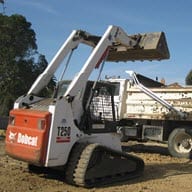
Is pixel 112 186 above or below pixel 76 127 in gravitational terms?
below

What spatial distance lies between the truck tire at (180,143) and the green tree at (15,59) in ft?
89.0

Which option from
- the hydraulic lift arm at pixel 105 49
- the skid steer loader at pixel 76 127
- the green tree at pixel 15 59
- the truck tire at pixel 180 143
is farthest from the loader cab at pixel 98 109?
the green tree at pixel 15 59

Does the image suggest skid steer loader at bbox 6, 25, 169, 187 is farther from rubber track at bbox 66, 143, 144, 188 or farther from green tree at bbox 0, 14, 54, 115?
green tree at bbox 0, 14, 54, 115

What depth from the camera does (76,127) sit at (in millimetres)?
10383

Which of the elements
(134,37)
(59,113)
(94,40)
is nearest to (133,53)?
(134,37)

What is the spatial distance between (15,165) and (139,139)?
6.80m

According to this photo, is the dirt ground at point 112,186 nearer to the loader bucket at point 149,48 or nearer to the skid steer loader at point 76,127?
the skid steer loader at point 76,127

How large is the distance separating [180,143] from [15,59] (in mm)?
28642

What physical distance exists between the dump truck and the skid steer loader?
4997 mm

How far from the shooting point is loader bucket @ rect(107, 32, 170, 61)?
12945mm

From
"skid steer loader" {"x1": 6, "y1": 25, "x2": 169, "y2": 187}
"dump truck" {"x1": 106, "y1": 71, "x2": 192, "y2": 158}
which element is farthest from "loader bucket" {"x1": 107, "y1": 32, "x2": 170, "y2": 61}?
"dump truck" {"x1": 106, "y1": 71, "x2": 192, "y2": 158}

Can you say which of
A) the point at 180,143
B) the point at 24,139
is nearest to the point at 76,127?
the point at 24,139

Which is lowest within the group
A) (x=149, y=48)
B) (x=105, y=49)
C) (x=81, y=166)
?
(x=81, y=166)

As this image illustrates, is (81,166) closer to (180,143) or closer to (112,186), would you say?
(112,186)
